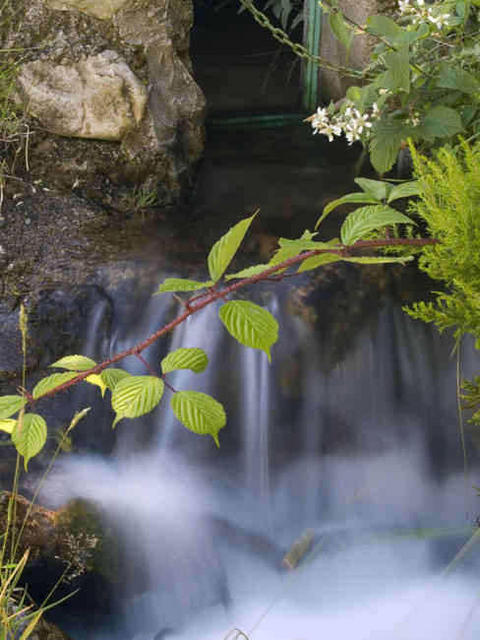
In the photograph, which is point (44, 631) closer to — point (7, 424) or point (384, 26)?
point (7, 424)

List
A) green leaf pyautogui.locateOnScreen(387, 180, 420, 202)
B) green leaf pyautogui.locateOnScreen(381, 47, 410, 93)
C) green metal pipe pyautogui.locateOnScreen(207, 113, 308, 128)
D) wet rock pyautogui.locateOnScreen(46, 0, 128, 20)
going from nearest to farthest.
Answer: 1. green leaf pyautogui.locateOnScreen(387, 180, 420, 202)
2. green leaf pyautogui.locateOnScreen(381, 47, 410, 93)
3. wet rock pyautogui.locateOnScreen(46, 0, 128, 20)
4. green metal pipe pyautogui.locateOnScreen(207, 113, 308, 128)

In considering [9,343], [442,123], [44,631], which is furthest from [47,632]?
[442,123]

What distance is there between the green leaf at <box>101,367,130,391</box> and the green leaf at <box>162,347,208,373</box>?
12 cm

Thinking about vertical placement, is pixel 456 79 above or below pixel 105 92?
below

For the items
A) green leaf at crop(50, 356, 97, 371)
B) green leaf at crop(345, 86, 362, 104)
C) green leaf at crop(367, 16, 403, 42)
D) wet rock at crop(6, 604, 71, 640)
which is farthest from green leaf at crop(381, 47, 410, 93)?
wet rock at crop(6, 604, 71, 640)

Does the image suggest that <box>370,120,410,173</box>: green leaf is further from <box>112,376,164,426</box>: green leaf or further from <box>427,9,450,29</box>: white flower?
<box>112,376,164,426</box>: green leaf

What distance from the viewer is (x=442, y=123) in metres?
2.26

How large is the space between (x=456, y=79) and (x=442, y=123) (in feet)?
0.42

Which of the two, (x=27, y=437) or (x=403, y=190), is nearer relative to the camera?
(x=27, y=437)

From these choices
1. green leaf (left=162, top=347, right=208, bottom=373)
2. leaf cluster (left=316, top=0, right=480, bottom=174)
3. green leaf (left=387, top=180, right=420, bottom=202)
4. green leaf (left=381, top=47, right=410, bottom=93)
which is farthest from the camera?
leaf cluster (left=316, top=0, right=480, bottom=174)

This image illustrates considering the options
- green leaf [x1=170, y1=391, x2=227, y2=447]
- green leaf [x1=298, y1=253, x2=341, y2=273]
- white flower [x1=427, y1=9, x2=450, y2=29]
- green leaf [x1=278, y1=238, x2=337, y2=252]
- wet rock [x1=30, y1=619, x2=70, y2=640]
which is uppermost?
white flower [x1=427, y1=9, x2=450, y2=29]

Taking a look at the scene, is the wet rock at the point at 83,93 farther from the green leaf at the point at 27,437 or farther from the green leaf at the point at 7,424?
the green leaf at the point at 27,437

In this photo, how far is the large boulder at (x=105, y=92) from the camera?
10.5 feet

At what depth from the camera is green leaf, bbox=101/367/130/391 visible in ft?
4.23
